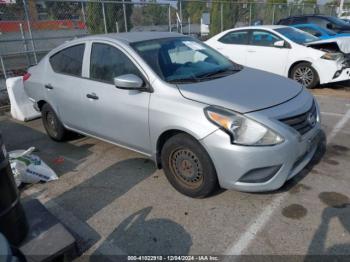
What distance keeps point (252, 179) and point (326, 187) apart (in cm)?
103

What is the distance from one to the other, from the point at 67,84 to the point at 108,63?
0.83 metres

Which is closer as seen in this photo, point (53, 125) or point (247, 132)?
point (247, 132)

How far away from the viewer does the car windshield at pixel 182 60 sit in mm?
3459

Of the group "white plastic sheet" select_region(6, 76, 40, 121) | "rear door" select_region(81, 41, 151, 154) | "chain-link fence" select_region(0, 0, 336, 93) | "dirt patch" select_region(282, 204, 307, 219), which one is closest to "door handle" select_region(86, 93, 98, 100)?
"rear door" select_region(81, 41, 151, 154)

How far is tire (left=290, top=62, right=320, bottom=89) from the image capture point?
726 centimetres

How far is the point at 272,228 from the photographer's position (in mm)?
2781

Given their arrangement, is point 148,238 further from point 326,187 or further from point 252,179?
point 326,187

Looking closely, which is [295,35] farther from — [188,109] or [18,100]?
[18,100]

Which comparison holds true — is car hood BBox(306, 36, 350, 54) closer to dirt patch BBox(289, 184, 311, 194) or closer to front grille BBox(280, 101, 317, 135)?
front grille BBox(280, 101, 317, 135)

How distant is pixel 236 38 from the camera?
849 centimetres

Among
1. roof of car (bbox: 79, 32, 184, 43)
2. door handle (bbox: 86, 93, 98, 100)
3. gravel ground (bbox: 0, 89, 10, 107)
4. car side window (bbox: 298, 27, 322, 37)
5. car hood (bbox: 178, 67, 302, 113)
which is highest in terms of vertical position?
roof of car (bbox: 79, 32, 184, 43)

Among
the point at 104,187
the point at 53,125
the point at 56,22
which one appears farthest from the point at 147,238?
the point at 56,22

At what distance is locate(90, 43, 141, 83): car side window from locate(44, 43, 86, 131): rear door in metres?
0.27

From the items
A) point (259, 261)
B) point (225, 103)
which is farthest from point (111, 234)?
point (225, 103)
